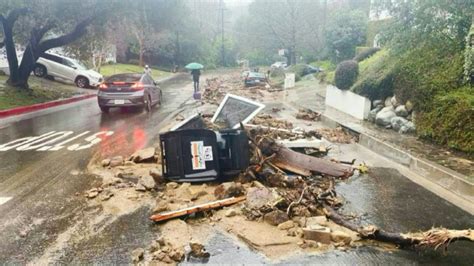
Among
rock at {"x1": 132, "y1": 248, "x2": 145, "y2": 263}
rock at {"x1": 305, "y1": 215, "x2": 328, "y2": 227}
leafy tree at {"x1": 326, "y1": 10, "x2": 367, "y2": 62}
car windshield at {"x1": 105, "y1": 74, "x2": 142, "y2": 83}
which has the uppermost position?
leafy tree at {"x1": 326, "y1": 10, "x2": 367, "y2": 62}

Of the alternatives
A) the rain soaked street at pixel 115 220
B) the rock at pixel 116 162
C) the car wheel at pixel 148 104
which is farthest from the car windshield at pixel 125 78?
the rock at pixel 116 162

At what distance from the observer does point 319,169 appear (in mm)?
7277

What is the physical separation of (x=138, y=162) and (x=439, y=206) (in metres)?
5.38

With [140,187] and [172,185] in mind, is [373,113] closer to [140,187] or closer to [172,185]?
[172,185]

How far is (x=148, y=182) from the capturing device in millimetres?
6512

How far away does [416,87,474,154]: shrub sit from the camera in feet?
28.7

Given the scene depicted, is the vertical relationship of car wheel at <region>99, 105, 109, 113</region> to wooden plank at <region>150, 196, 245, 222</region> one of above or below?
below

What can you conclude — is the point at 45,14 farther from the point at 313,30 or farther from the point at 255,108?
the point at 313,30

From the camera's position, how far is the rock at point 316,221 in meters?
5.00

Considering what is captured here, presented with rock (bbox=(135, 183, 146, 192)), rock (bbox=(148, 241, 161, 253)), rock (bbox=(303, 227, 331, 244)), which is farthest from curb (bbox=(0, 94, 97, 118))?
rock (bbox=(303, 227, 331, 244))

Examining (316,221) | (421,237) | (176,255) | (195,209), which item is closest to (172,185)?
(195,209)

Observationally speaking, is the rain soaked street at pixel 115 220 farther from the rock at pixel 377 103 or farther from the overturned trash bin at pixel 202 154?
the rock at pixel 377 103

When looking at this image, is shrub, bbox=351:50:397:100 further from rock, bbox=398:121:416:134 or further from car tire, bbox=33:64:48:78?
car tire, bbox=33:64:48:78

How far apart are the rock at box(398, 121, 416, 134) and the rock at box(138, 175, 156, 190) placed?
7698 millimetres
